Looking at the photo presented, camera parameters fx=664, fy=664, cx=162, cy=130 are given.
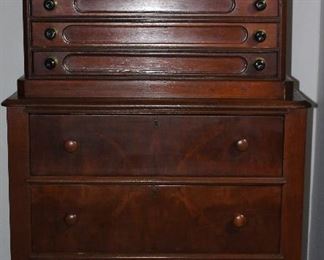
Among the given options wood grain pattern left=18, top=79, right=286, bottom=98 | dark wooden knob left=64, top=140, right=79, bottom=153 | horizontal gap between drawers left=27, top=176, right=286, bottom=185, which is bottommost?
horizontal gap between drawers left=27, top=176, right=286, bottom=185

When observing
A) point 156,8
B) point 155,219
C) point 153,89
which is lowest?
point 155,219

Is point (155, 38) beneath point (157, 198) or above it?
above

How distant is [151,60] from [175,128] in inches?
8.0

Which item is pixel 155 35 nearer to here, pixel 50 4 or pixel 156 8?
pixel 156 8

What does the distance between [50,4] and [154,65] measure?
1.09 feet

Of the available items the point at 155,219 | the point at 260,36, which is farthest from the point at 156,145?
the point at 260,36

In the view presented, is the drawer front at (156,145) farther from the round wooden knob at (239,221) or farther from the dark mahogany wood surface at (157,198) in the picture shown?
the round wooden knob at (239,221)

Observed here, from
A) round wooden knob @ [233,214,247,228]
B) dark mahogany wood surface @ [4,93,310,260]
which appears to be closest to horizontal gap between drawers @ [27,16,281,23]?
dark mahogany wood surface @ [4,93,310,260]

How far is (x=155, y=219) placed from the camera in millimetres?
1898

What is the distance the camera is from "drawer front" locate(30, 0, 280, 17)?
1.84 metres

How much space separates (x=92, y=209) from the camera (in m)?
1.89

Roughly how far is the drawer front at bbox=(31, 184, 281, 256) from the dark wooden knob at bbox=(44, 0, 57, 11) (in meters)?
0.50

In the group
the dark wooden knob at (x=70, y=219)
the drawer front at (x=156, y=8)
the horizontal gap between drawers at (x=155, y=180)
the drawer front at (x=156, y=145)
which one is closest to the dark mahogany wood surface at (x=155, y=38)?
the drawer front at (x=156, y=8)

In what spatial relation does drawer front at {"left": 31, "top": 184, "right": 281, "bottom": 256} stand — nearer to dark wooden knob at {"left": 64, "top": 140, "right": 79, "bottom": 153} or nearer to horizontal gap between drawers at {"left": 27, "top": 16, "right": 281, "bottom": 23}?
dark wooden knob at {"left": 64, "top": 140, "right": 79, "bottom": 153}
